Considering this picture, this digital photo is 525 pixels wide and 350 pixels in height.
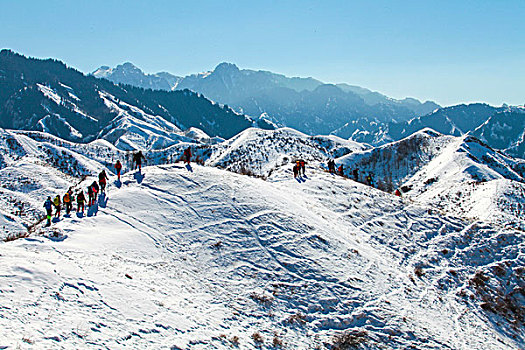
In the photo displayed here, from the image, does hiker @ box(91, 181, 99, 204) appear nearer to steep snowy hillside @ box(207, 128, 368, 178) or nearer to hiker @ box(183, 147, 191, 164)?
hiker @ box(183, 147, 191, 164)

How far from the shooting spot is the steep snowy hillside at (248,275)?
38.4 feet

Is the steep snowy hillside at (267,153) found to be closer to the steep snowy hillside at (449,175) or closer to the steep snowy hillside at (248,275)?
the steep snowy hillside at (449,175)

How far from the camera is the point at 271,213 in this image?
22.4 meters

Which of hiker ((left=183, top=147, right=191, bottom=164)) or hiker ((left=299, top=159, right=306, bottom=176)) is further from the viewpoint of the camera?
hiker ((left=299, top=159, right=306, bottom=176))

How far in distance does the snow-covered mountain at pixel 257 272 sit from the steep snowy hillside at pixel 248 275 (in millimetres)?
63

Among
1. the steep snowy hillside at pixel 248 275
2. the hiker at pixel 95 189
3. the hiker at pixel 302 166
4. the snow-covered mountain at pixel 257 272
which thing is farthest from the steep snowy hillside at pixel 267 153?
the hiker at pixel 95 189

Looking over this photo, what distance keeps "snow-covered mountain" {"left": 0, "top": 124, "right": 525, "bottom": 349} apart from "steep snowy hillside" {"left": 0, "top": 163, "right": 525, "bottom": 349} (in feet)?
0.21

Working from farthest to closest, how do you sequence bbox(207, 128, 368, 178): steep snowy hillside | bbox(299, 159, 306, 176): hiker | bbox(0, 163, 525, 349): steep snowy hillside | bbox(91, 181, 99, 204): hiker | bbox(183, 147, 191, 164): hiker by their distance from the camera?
bbox(207, 128, 368, 178): steep snowy hillside, bbox(299, 159, 306, 176): hiker, bbox(183, 147, 191, 164): hiker, bbox(91, 181, 99, 204): hiker, bbox(0, 163, 525, 349): steep snowy hillside

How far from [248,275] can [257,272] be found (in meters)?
0.54

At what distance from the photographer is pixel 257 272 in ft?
56.0

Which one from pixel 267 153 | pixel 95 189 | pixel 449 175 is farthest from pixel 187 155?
pixel 267 153

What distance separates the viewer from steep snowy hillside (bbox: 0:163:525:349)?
11.7 meters

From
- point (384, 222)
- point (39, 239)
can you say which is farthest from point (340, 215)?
point (39, 239)

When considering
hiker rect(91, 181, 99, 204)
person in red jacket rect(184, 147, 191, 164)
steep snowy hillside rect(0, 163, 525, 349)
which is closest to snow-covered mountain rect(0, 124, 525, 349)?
steep snowy hillside rect(0, 163, 525, 349)
